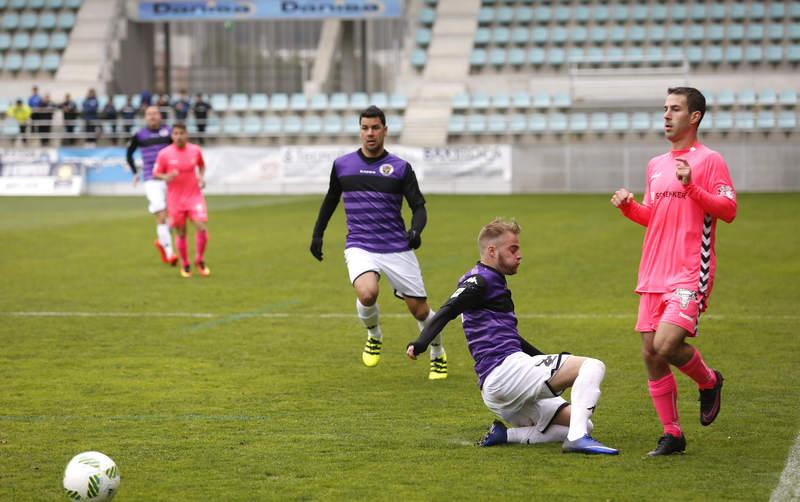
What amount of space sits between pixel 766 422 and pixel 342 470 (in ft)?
8.49

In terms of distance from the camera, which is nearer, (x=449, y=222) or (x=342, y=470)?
(x=342, y=470)

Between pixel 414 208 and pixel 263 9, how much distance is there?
32553 mm

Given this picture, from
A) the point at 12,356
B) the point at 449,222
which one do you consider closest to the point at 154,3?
the point at 449,222

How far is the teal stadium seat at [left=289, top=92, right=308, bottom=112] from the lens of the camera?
3791 centimetres

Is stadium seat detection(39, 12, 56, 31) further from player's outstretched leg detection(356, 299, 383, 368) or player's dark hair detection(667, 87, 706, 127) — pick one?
player's dark hair detection(667, 87, 706, 127)

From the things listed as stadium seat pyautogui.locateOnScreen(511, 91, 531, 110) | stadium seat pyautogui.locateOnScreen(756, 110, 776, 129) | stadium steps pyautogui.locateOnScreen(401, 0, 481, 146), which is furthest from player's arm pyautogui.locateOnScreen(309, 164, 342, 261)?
stadium seat pyautogui.locateOnScreen(511, 91, 531, 110)

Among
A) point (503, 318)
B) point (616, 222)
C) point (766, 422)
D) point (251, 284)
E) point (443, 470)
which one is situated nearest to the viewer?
point (443, 470)

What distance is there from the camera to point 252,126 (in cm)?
3694

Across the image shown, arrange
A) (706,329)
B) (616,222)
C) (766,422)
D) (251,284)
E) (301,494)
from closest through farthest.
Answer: (301,494) → (766,422) → (706,329) → (251,284) → (616,222)

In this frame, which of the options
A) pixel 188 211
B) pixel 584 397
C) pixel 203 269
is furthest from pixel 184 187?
pixel 584 397

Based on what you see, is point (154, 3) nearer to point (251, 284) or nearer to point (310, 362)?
point (251, 284)

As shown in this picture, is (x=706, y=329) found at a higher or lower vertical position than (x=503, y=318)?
lower

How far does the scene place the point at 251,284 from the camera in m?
14.5

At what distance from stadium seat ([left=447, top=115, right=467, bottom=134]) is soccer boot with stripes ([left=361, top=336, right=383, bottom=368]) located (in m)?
26.7
